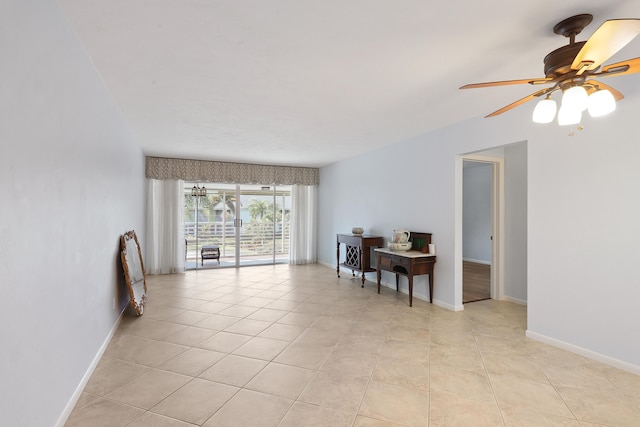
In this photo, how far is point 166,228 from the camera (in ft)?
20.6

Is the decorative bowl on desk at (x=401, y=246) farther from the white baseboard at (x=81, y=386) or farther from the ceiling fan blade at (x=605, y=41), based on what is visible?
the white baseboard at (x=81, y=386)

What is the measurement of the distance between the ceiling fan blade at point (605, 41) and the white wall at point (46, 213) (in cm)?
245

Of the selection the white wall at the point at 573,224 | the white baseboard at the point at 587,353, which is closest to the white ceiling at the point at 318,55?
the white wall at the point at 573,224

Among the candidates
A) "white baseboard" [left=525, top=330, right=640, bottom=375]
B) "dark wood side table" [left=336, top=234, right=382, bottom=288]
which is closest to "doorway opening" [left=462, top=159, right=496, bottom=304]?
"dark wood side table" [left=336, top=234, right=382, bottom=288]

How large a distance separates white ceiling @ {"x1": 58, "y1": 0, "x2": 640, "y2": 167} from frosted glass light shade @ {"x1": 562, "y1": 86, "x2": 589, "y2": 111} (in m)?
0.45

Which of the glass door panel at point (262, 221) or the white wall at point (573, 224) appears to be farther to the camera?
the glass door panel at point (262, 221)

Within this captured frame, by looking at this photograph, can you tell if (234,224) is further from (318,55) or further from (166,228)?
(318,55)

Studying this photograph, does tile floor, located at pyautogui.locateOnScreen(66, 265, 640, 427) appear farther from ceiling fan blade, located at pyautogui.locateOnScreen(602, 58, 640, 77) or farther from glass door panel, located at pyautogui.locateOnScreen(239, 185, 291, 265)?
glass door panel, located at pyautogui.locateOnScreen(239, 185, 291, 265)

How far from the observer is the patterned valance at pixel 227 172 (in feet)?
20.3

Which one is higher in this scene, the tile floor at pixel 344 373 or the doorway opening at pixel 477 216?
the doorway opening at pixel 477 216

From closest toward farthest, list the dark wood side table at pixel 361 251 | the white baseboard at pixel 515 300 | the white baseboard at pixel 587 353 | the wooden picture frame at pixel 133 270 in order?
the white baseboard at pixel 587 353 → the wooden picture frame at pixel 133 270 → the white baseboard at pixel 515 300 → the dark wood side table at pixel 361 251

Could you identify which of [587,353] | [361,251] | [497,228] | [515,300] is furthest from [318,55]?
[515,300]

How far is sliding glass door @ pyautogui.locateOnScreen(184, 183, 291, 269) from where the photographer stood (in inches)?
276

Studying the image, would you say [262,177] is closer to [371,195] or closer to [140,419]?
[371,195]
